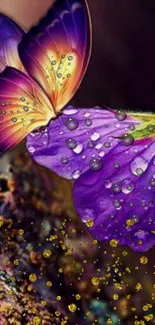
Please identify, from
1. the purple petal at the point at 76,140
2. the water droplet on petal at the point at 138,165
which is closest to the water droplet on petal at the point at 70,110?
the purple petal at the point at 76,140

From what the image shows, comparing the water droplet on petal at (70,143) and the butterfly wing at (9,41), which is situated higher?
the butterfly wing at (9,41)

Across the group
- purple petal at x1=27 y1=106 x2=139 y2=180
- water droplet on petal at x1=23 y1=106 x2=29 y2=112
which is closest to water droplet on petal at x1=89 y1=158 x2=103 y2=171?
purple petal at x1=27 y1=106 x2=139 y2=180

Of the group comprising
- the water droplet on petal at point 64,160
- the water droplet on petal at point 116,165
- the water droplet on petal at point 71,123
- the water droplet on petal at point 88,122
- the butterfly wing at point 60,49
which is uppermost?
the butterfly wing at point 60,49

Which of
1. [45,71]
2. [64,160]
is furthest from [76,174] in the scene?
[45,71]

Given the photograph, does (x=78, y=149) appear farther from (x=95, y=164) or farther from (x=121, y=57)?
(x=121, y=57)

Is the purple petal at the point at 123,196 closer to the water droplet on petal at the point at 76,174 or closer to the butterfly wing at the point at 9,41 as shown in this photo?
the water droplet on petal at the point at 76,174

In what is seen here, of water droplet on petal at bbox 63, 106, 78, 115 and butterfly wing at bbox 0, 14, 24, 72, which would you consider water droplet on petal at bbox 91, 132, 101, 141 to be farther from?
butterfly wing at bbox 0, 14, 24, 72

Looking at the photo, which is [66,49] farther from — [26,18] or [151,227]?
[151,227]

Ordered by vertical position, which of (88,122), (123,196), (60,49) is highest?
(60,49)
